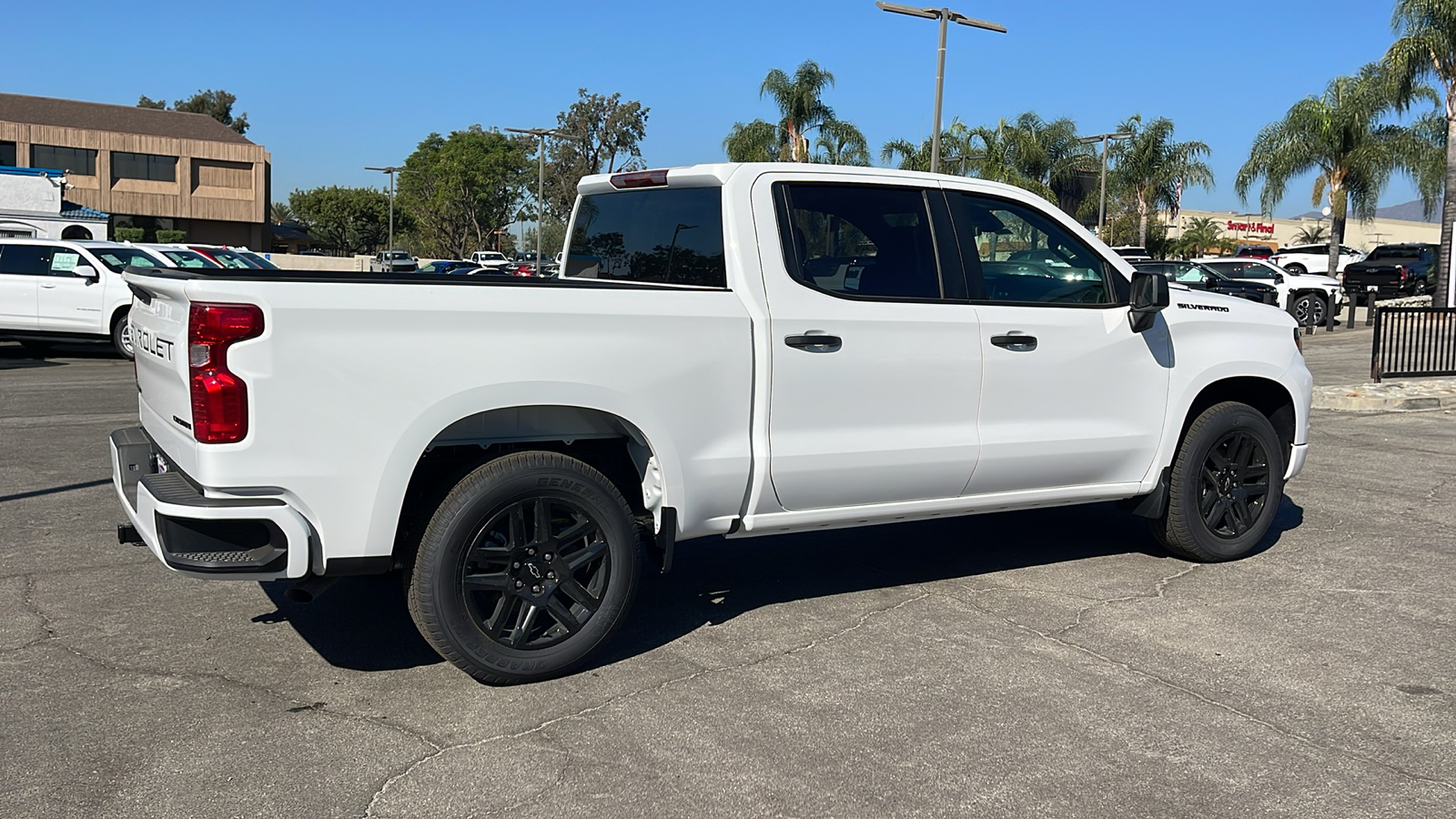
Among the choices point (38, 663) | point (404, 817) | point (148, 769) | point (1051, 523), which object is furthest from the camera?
point (1051, 523)

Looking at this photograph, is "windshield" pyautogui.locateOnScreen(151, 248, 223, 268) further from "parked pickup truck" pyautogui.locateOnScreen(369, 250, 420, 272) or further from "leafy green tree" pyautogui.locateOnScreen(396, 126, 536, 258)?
"leafy green tree" pyautogui.locateOnScreen(396, 126, 536, 258)

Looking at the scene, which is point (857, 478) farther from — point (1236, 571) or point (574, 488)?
point (1236, 571)

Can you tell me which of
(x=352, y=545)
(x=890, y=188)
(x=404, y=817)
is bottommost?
(x=404, y=817)

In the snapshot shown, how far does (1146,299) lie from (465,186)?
261 feet

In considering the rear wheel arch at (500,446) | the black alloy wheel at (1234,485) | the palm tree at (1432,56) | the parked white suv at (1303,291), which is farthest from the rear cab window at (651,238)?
the palm tree at (1432,56)

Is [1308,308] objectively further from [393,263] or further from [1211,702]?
[393,263]

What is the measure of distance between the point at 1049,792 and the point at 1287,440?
12.3ft

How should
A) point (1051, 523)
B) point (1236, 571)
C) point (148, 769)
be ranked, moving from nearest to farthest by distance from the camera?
point (148, 769) < point (1236, 571) < point (1051, 523)

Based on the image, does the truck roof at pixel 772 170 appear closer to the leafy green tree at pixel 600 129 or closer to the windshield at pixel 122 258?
the windshield at pixel 122 258

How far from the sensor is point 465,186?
81562 mm

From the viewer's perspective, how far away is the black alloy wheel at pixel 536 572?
14.4 ft

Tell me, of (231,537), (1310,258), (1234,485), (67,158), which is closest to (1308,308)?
(1310,258)

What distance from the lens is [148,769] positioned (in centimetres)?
369

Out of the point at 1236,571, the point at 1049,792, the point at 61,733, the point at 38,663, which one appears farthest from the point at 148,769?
the point at 1236,571
